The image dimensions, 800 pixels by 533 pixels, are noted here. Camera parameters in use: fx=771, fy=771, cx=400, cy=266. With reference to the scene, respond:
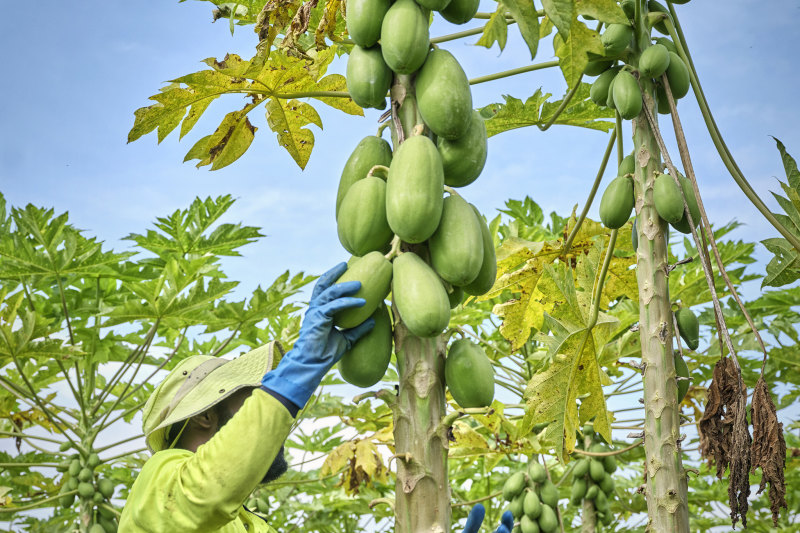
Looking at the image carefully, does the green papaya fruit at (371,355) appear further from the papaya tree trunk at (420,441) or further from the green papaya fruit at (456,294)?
the green papaya fruit at (456,294)

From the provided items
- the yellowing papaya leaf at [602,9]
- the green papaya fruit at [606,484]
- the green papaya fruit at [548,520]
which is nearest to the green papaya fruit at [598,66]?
the yellowing papaya leaf at [602,9]

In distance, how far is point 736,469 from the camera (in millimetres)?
2133

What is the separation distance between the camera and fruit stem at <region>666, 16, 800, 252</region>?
8.41 feet

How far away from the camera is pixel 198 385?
2361 millimetres

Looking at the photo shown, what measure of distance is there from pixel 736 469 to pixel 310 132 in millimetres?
1830

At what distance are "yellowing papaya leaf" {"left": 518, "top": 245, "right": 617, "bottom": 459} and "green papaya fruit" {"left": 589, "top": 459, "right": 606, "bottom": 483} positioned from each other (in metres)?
1.85

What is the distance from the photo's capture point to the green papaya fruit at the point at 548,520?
14.1 ft

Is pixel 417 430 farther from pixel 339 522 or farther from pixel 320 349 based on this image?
pixel 339 522

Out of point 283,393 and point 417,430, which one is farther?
point 283,393

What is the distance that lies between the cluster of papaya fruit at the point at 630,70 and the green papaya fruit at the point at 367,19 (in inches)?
34.5

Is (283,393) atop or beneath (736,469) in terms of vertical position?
Result: atop

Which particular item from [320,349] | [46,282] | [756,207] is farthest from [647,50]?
[46,282]

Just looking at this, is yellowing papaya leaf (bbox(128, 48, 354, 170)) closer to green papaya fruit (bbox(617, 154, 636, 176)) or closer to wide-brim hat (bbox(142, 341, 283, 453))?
wide-brim hat (bbox(142, 341, 283, 453))

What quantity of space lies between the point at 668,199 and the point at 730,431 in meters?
0.73
